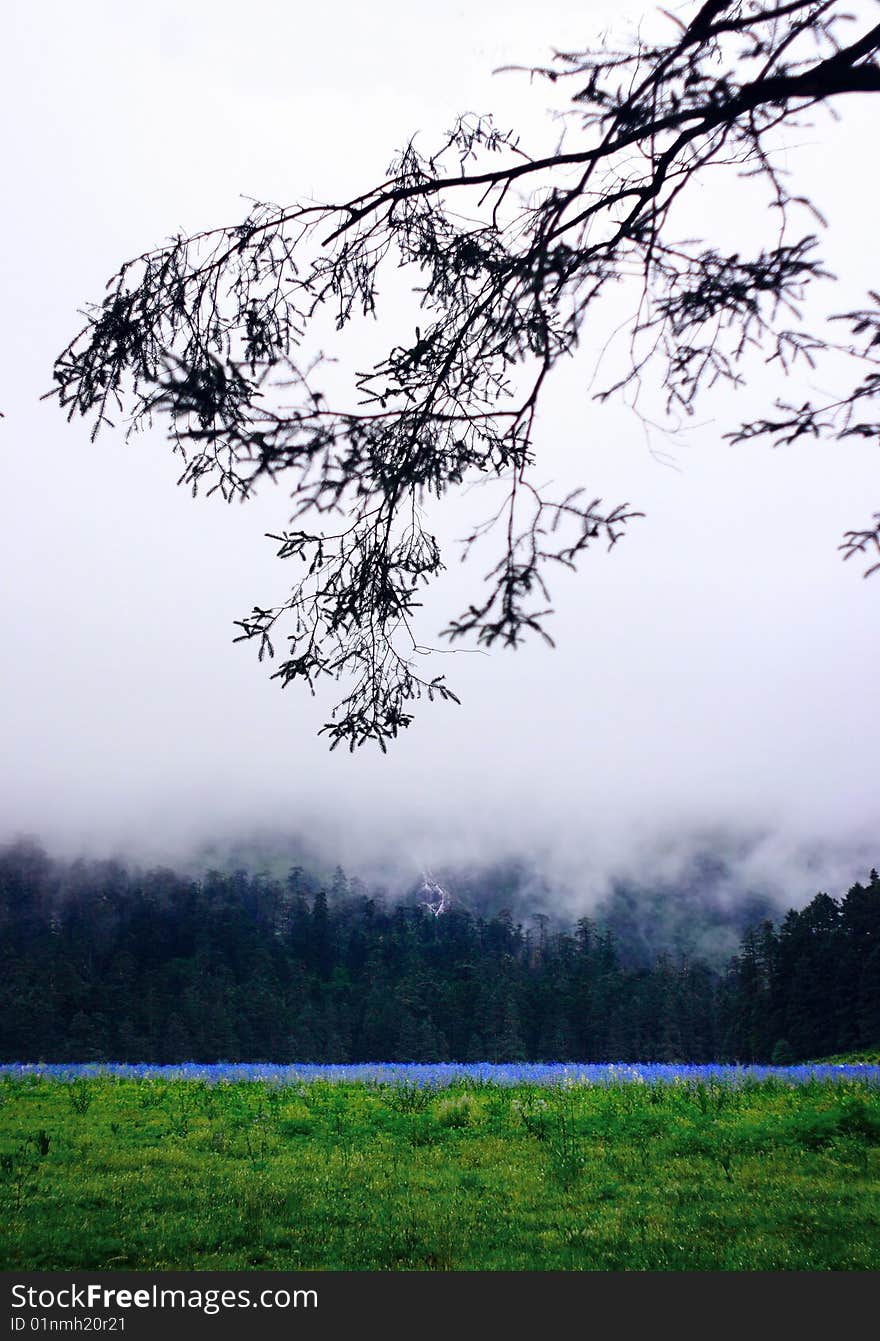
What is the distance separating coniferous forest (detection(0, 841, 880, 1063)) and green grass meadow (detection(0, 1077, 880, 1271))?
53.3 m

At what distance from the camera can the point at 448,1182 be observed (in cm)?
967

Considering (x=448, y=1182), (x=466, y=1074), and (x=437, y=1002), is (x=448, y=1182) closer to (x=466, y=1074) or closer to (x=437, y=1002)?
(x=466, y=1074)

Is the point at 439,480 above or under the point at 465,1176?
above

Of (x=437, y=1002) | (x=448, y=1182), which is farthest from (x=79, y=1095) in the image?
(x=437, y=1002)

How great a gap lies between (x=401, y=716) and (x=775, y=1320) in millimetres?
4548

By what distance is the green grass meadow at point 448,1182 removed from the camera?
7012 mm

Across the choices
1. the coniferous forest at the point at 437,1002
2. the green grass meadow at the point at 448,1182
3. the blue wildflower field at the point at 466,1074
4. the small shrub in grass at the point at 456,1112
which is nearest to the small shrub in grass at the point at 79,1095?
the green grass meadow at the point at 448,1182

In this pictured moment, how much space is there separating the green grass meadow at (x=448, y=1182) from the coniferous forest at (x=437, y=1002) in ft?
175

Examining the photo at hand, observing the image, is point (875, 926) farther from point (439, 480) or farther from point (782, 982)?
point (439, 480)

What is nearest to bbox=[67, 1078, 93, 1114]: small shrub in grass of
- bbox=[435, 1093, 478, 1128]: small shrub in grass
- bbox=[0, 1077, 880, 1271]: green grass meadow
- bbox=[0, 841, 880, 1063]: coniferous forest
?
bbox=[0, 1077, 880, 1271]: green grass meadow

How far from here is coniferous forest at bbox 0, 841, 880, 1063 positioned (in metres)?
64.4

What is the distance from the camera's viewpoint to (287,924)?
474ft

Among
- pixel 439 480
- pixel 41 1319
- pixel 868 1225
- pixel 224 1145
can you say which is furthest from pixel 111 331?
pixel 224 1145

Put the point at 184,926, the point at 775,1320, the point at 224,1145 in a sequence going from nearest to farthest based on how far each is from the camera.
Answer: the point at 775,1320 → the point at 224,1145 → the point at 184,926
